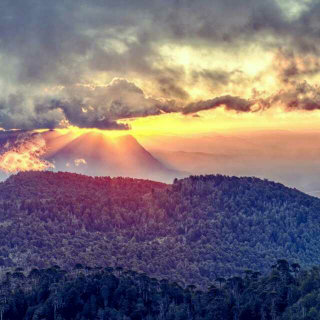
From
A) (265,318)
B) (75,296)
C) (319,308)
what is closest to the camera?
(319,308)

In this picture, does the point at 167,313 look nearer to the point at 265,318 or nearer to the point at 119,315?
the point at 119,315

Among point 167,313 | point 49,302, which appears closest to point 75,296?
point 49,302

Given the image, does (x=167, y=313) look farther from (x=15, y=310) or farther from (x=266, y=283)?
(x=15, y=310)

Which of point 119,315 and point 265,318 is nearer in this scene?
point 265,318

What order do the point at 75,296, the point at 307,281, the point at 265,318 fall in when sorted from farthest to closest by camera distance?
1. the point at 75,296
2. the point at 307,281
3. the point at 265,318

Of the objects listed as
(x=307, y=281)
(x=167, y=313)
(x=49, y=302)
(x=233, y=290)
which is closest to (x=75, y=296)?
(x=49, y=302)

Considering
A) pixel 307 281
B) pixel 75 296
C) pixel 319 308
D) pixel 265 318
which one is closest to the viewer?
pixel 319 308

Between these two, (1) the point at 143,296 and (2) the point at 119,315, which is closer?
(2) the point at 119,315

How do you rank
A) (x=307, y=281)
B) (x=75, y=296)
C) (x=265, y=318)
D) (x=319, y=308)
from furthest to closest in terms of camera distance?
1. (x=75, y=296)
2. (x=307, y=281)
3. (x=265, y=318)
4. (x=319, y=308)
